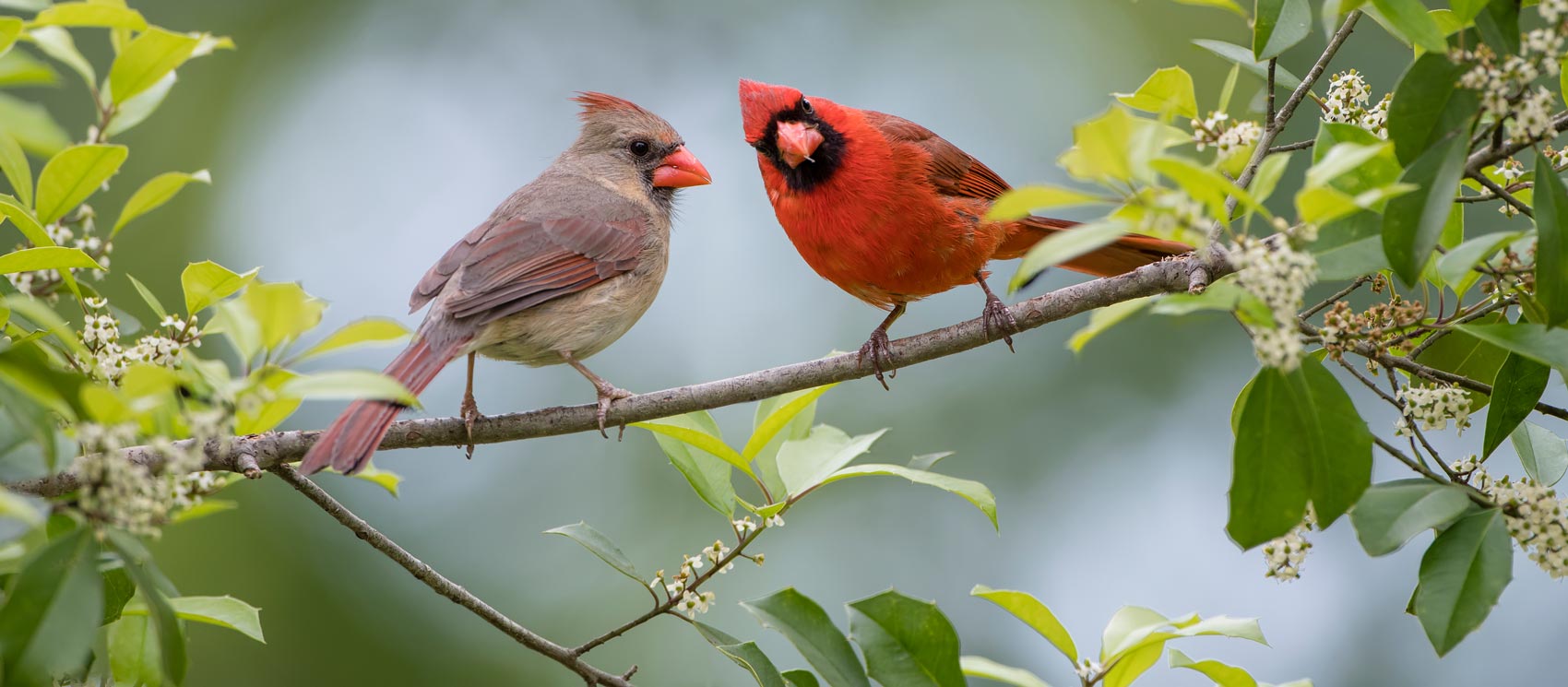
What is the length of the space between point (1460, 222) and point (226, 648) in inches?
189

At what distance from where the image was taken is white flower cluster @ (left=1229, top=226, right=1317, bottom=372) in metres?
1.43

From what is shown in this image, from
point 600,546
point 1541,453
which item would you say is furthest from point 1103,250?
point 600,546

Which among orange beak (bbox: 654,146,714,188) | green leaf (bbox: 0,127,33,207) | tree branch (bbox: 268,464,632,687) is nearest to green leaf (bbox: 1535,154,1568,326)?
tree branch (bbox: 268,464,632,687)

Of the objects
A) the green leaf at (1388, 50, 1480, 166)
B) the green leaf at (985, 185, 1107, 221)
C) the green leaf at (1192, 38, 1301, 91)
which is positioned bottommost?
the green leaf at (985, 185, 1107, 221)

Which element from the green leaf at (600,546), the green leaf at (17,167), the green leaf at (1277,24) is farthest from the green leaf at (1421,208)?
the green leaf at (17,167)

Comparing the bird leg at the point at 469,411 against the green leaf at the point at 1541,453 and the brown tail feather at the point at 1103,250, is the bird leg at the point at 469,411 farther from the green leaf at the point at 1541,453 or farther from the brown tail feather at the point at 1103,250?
the green leaf at the point at 1541,453

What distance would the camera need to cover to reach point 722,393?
8.70ft

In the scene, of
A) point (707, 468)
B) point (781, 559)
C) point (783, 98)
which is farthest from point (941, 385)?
point (707, 468)

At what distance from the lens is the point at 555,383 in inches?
249

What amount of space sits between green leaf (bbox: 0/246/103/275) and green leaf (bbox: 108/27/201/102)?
0.30 m

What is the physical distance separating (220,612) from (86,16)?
1036 millimetres

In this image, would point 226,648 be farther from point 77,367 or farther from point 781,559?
point 77,367

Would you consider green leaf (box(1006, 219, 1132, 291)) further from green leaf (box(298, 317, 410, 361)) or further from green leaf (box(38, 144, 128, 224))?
green leaf (box(38, 144, 128, 224))

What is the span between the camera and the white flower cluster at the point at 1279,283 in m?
1.43
